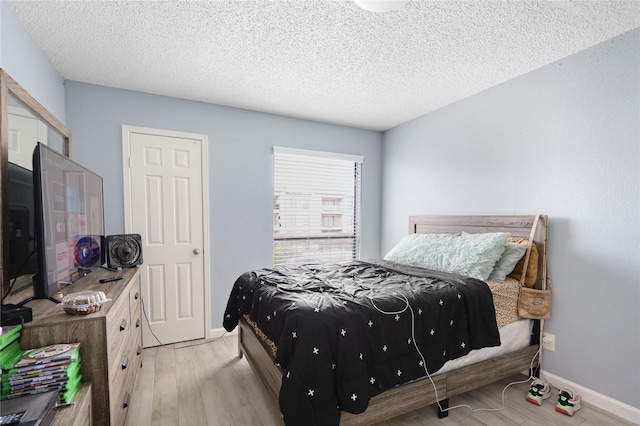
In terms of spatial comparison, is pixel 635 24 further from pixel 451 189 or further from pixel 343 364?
pixel 343 364

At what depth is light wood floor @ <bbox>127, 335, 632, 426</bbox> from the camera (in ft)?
5.94

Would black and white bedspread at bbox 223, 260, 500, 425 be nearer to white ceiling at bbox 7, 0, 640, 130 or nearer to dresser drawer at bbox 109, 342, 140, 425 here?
dresser drawer at bbox 109, 342, 140, 425

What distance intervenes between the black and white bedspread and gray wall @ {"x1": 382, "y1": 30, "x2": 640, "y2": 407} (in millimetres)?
696

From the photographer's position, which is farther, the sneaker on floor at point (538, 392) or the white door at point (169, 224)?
the white door at point (169, 224)

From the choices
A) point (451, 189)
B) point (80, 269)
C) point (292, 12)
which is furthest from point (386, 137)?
point (80, 269)

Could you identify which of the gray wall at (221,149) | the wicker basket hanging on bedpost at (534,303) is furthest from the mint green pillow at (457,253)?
the gray wall at (221,149)

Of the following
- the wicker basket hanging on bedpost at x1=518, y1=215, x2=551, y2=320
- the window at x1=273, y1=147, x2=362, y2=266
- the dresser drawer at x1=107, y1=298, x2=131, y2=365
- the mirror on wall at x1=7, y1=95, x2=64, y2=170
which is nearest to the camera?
the dresser drawer at x1=107, y1=298, x2=131, y2=365

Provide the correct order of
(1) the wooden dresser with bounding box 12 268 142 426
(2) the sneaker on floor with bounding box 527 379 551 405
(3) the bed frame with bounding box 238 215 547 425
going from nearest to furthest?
(1) the wooden dresser with bounding box 12 268 142 426 → (3) the bed frame with bounding box 238 215 547 425 → (2) the sneaker on floor with bounding box 527 379 551 405

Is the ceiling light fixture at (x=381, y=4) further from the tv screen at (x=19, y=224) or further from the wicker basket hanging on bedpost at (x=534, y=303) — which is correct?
the wicker basket hanging on bedpost at (x=534, y=303)

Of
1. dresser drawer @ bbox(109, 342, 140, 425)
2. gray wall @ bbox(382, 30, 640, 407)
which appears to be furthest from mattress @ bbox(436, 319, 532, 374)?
dresser drawer @ bbox(109, 342, 140, 425)

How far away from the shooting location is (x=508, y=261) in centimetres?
227

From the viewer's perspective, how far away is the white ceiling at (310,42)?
170cm

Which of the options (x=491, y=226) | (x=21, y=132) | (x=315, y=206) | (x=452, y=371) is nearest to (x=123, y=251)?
(x=21, y=132)

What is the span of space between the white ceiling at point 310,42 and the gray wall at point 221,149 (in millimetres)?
208
